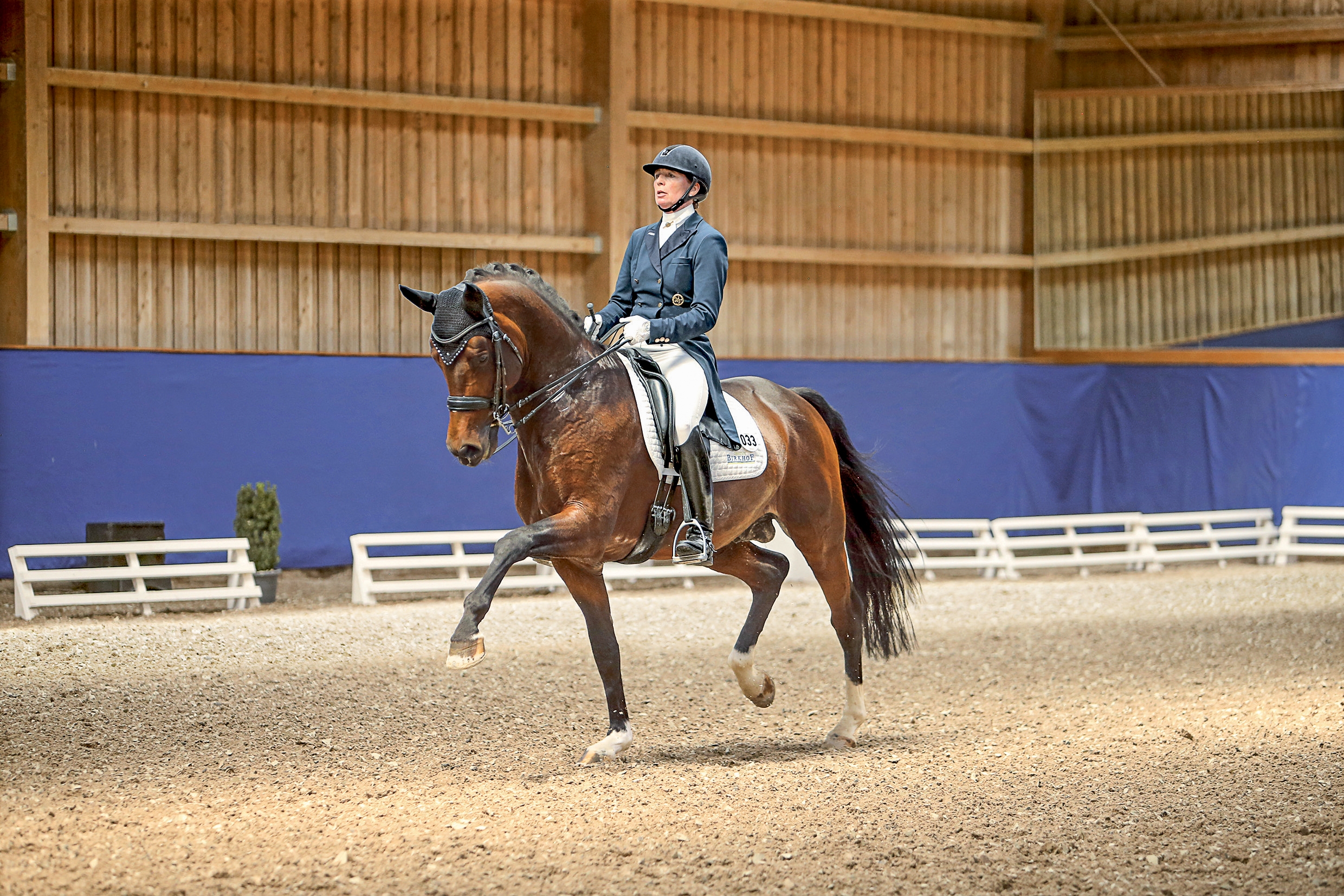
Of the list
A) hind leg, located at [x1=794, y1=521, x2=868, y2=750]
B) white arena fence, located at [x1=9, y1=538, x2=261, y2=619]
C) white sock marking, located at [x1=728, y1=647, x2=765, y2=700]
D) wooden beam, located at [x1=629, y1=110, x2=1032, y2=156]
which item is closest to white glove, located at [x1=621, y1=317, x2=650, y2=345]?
hind leg, located at [x1=794, y1=521, x2=868, y2=750]

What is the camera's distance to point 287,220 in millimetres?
12703

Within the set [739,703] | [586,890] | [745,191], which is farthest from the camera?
[745,191]

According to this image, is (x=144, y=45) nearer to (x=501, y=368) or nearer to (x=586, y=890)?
(x=501, y=368)

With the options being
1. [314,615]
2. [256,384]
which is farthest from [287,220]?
[314,615]

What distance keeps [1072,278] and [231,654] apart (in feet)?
36.8

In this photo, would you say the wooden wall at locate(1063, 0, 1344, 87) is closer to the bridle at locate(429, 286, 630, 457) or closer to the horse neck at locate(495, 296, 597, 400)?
the horse neck at locate(495, 296, 597, 400)

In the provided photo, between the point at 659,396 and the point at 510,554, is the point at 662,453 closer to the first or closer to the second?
the point at 659,396

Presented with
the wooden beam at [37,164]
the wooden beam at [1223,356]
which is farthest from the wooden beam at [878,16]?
the wooden beam at [37,164]

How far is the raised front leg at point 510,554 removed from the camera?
4.43 m

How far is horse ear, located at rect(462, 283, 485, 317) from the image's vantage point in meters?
4.58

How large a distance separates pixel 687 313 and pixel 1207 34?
12731 millimetres

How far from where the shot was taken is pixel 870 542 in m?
6.17

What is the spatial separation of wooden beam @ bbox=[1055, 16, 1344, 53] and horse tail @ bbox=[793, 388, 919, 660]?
1150 centimetres

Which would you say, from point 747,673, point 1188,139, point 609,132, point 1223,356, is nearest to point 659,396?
point 747,673
